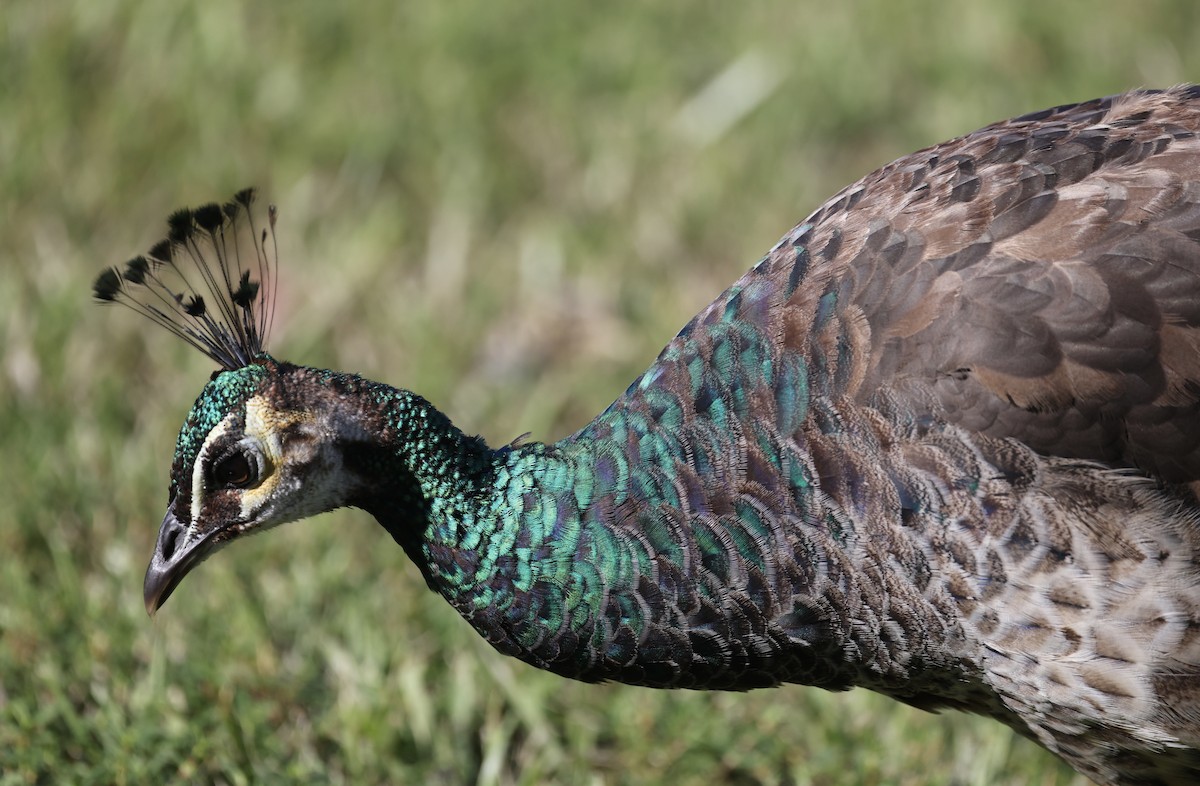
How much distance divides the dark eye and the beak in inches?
5.1

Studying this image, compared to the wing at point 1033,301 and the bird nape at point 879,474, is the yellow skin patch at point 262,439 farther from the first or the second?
the wing at point 1033,301

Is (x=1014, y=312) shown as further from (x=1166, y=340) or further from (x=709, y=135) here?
(x=709, y=135)

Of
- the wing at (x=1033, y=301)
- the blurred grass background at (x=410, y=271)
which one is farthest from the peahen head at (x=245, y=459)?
the wing at (x=1033, y=301)

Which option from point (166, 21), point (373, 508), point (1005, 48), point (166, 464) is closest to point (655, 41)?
point (1005, 48)

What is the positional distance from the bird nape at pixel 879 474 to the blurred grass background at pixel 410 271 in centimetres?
72

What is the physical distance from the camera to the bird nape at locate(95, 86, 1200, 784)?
8.98 feet

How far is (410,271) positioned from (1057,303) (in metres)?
3.19

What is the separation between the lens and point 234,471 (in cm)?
289

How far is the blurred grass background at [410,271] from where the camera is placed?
11.8 feet

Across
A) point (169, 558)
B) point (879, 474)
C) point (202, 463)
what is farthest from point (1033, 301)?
point (169, 558)

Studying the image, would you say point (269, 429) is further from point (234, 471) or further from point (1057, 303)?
point (1057, 303)

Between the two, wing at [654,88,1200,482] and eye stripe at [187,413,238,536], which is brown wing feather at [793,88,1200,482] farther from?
eye stripe at [187,413,238,536]

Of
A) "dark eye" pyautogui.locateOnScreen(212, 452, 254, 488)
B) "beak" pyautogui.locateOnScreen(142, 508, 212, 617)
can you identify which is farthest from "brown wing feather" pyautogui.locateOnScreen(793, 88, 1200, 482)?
"beak" pyautogui.locateOnScreen(142, 508, 212, 617)

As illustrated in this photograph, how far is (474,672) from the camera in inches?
150
